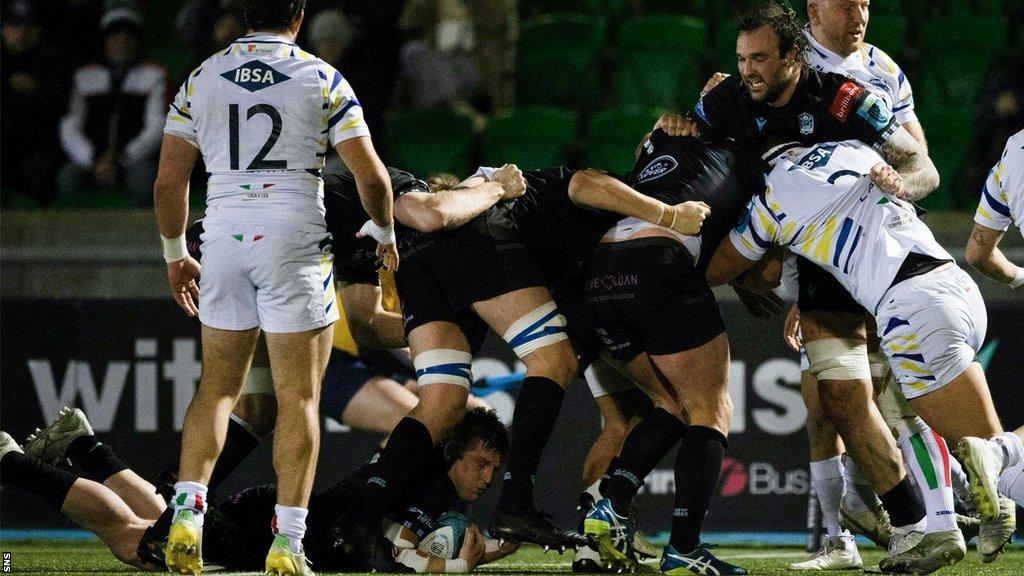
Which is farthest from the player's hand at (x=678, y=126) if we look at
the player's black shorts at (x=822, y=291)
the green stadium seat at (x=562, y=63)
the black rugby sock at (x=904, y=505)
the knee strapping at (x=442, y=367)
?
the green stadium seat at (x=562, y=63)

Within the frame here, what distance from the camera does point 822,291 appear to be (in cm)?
570

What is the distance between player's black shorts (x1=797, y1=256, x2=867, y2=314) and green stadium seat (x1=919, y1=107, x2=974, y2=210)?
3.83 metres

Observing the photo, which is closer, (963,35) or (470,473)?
(470,473)

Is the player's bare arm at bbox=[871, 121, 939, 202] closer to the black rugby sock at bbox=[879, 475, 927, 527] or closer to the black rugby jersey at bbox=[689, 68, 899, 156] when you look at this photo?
the black rugby jersey at bbox=[689, 68, 899, 156]

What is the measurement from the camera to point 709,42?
10227 mm

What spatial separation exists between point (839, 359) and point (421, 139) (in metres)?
4.62

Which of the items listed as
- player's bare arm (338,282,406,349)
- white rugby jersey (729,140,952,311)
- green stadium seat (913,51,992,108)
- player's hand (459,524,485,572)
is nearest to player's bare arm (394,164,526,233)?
player's bare arm (338,282,406,349)

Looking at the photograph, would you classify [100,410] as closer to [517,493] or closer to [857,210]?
[517,493]

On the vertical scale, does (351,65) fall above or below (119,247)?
above

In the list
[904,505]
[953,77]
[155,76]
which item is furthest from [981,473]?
[155,76]

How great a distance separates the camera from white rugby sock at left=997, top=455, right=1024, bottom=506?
4.86m

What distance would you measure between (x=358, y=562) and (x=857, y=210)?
226 cm

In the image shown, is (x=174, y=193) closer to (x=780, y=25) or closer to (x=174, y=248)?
(x=174, y=248)

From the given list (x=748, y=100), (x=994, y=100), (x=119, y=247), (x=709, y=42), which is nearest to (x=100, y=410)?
(x=119, y=247)
